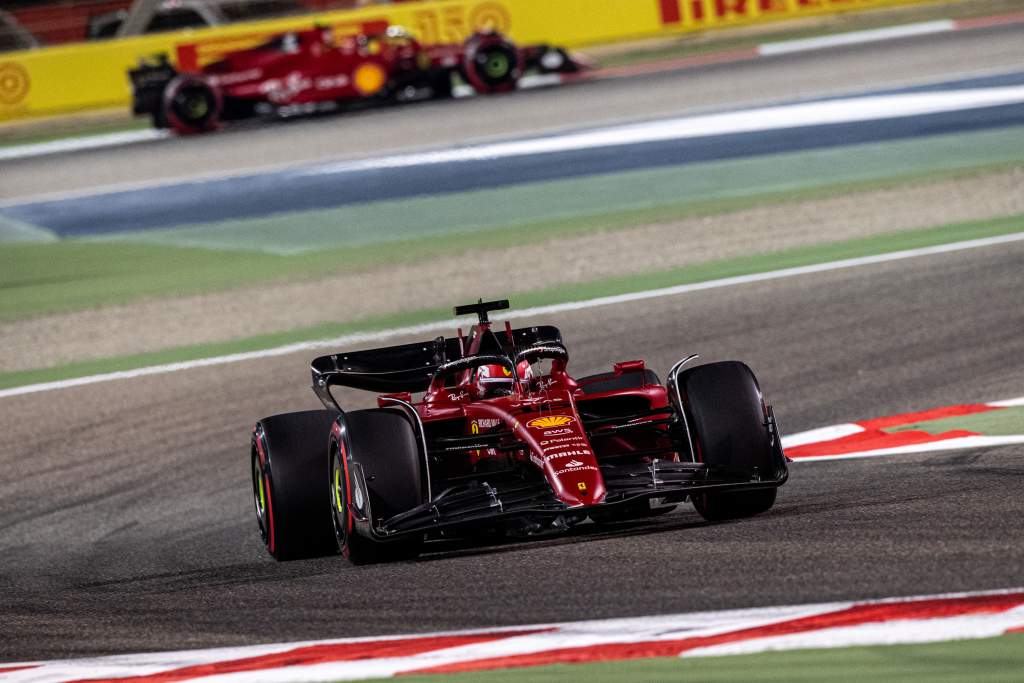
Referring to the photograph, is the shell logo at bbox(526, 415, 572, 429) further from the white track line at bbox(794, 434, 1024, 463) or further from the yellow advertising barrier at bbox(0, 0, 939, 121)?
the yellow advertising barrier at bbox(0, 0, 939, 121)

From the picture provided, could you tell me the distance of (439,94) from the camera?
2455cm

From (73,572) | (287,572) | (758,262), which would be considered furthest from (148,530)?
(758,262)

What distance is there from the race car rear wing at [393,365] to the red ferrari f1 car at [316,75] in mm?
15983

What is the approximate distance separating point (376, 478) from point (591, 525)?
4.36 ft

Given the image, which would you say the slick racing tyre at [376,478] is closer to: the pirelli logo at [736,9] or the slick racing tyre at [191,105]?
the slick racing tyre at [191,105]

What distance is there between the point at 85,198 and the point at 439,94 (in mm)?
6051

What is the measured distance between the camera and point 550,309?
13859 millimetres

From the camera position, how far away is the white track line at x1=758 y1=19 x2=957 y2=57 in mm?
25188

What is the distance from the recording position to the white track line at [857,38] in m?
25.2

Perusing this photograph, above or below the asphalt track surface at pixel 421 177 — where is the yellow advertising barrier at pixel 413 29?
above

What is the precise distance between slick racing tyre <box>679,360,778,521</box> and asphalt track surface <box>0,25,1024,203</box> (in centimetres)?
1407

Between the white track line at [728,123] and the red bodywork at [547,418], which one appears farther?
the white track line at [728,123]

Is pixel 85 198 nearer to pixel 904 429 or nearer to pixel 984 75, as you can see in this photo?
pixel 984 75

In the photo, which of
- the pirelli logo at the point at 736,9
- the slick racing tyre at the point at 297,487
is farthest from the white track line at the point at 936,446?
the pirelli logo at the point at 736,9
